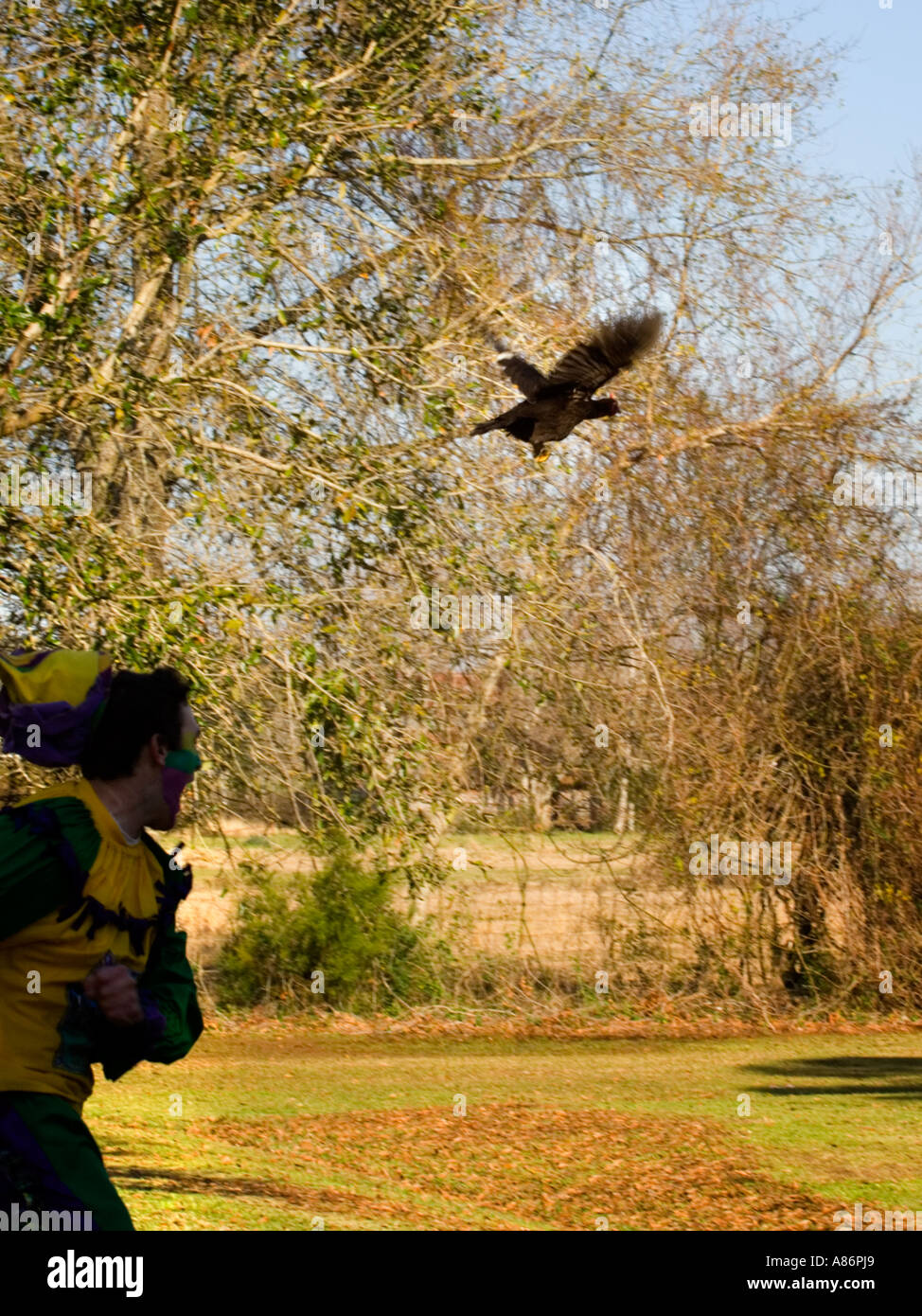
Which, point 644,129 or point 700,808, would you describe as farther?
point 700,808

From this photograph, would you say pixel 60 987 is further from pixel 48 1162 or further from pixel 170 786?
pixel 170 786

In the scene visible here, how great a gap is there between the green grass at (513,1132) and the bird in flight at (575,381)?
371cm

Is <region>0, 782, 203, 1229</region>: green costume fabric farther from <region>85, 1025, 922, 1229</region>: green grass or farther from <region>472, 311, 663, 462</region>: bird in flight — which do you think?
<region>472, 311, 663, 462</region>: bird in flight

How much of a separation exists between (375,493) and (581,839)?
6.72m

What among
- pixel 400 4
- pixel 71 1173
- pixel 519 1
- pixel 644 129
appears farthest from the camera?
pixel 644 129

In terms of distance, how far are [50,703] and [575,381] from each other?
4.11 metres

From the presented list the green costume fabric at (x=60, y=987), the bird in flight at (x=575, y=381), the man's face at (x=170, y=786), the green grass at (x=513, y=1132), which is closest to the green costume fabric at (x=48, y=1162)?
the green costume fabric at (x=60, y=987)

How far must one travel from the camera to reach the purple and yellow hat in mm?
2922

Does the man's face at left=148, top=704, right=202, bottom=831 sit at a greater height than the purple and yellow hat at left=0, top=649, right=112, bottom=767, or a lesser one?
lesser

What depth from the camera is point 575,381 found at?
6.61m

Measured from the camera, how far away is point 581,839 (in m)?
14.3

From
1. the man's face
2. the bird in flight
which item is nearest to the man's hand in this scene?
the man's face
